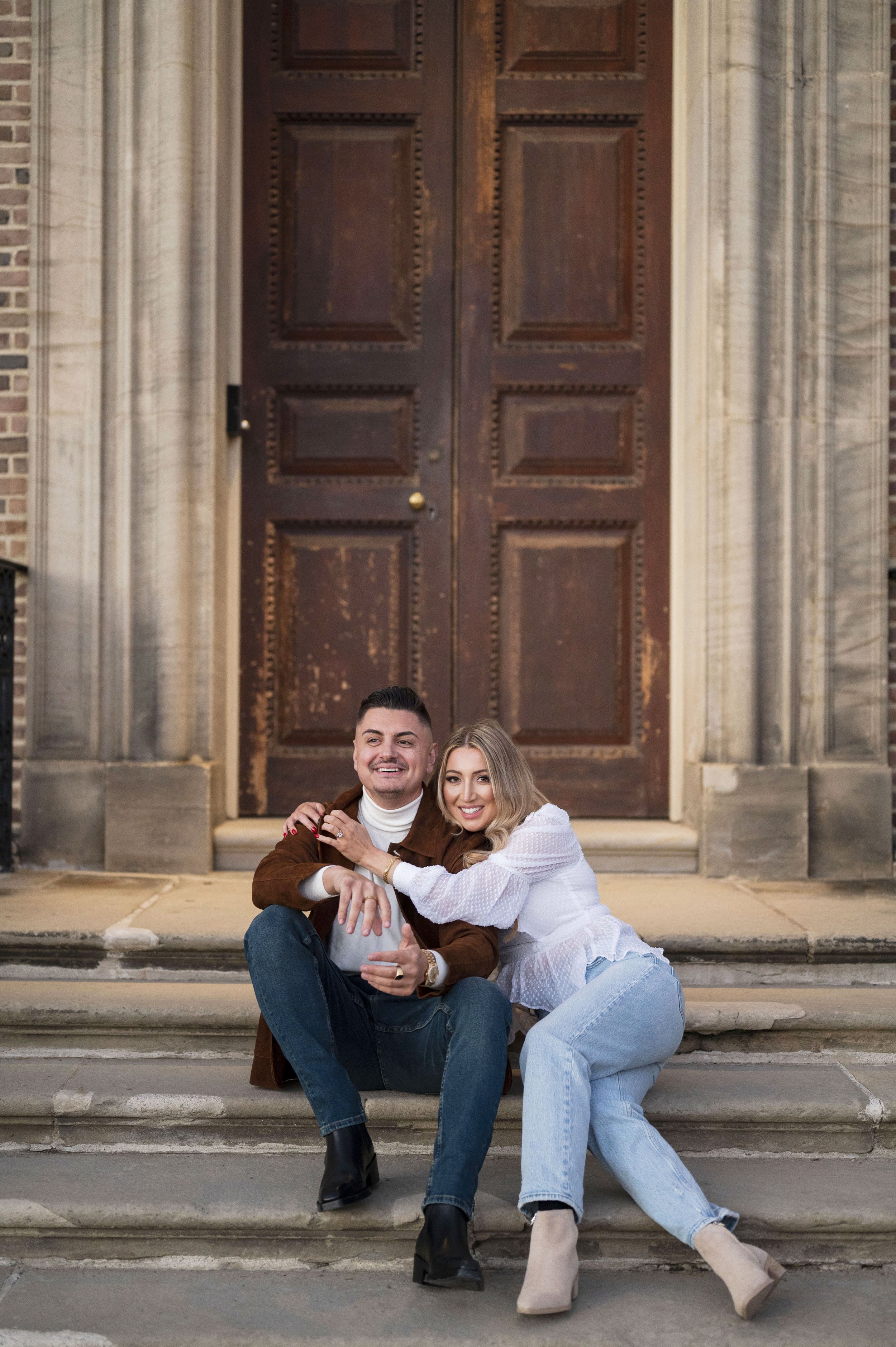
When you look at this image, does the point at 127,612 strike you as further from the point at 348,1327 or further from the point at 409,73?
the point at 348,1327

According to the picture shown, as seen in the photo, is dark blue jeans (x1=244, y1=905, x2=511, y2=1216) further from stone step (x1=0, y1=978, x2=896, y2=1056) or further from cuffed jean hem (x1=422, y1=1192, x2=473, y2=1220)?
stone step (x1=0, y1=978, x2=896, y2=1056)

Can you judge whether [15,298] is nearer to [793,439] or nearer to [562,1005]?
[793,439]

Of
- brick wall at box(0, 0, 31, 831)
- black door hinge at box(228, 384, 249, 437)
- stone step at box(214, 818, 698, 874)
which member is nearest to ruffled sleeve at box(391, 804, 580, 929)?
stone step at box(214, 818, 698, 874)

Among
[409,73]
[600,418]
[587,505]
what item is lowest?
[587,505]

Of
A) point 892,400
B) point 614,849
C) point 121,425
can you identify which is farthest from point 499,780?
point 892,400

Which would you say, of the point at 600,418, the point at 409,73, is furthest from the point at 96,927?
the point at 409,73

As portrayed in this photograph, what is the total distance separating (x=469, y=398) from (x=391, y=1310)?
11.7 ft

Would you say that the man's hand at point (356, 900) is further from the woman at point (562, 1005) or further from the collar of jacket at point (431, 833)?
the collar of jacket at point (431, 833)

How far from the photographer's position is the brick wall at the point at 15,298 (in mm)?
4660

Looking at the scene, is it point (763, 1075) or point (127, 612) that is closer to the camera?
point (763, 1075)

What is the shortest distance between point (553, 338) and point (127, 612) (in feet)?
6.56

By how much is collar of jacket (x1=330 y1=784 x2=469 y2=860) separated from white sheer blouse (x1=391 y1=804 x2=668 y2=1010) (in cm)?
7

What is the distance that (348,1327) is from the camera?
7.09 feet

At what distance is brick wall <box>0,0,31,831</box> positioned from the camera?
4.66 m
